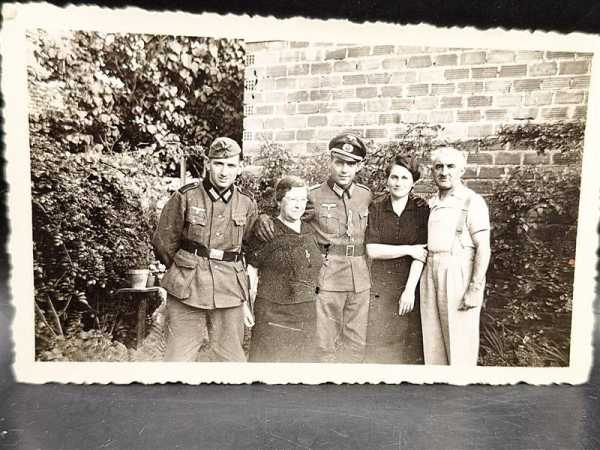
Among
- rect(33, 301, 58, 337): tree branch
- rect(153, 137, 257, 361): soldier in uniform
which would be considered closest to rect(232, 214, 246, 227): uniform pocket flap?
rect(153, 137, 257, 361): soldier in uniform

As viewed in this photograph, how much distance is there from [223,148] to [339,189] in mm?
509

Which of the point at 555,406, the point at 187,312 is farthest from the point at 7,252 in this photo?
the point at 555,406

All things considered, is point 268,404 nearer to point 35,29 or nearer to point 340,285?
point 340,285

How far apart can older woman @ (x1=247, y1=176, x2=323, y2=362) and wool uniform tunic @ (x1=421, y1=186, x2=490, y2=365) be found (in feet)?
1.60

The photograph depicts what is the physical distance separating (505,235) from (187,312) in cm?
140

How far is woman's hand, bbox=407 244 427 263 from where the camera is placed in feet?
Result: 7.00

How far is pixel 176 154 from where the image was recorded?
205 centimetres

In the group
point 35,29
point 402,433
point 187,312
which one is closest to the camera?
point 402,433

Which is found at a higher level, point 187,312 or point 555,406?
point 187,312

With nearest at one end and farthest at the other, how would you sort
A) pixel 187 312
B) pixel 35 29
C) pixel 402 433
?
1. pixel 402 433
2. pixel 35 29
3. pixel 187 312

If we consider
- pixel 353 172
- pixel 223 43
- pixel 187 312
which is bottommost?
pixel 187 312

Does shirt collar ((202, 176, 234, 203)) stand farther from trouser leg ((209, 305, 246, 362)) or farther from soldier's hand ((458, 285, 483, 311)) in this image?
soldier's hand ((458, 285, 483, 311))

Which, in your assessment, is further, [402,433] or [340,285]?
[340,285]

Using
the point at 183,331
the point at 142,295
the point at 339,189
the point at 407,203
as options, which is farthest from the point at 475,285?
the point at 142,295
